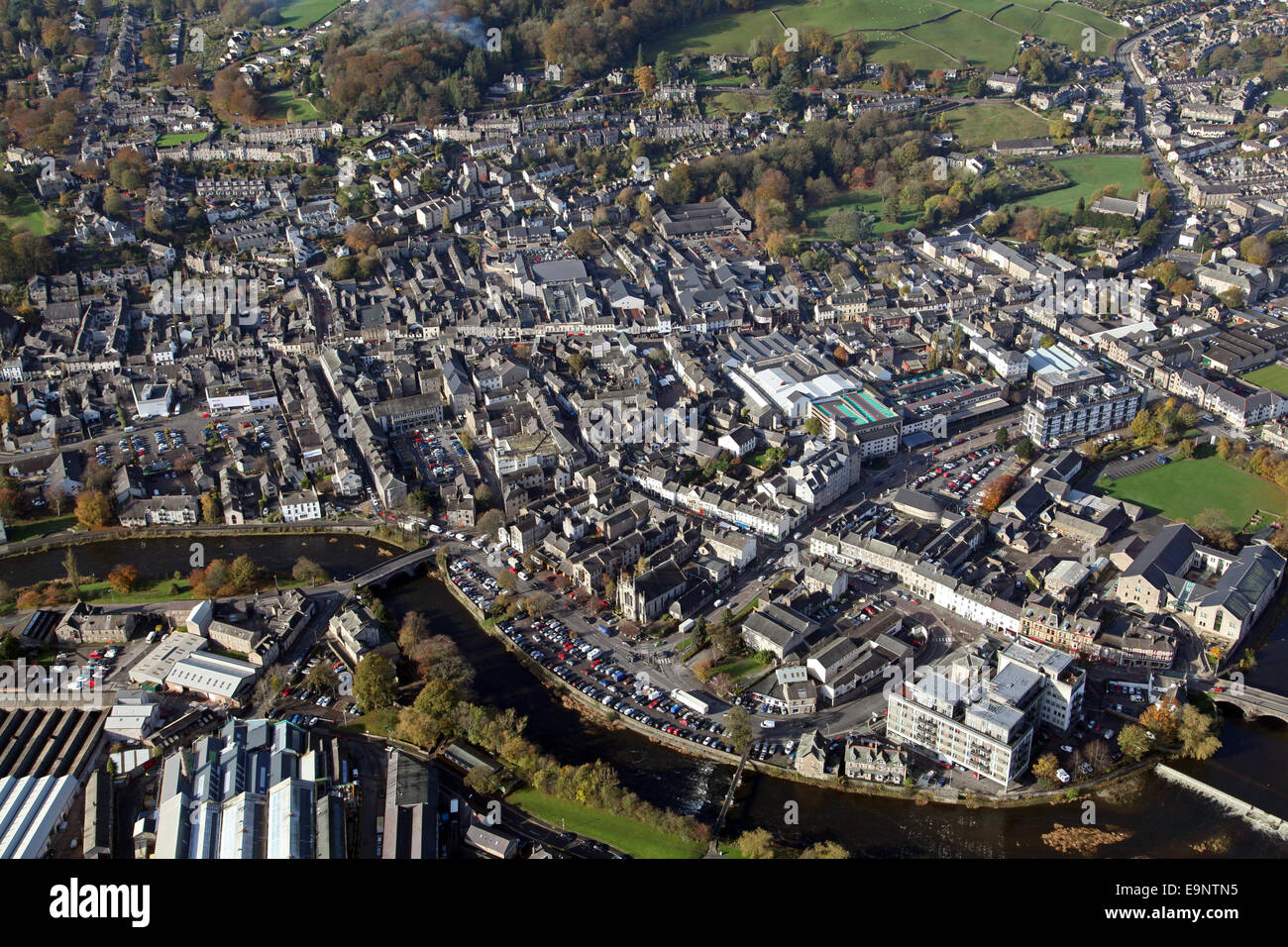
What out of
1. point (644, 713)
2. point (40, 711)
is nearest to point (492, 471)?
point (644, 713)

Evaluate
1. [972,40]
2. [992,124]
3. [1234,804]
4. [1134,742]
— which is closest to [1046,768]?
[1134,742]

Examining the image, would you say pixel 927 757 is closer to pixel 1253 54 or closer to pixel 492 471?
pixel 492 471

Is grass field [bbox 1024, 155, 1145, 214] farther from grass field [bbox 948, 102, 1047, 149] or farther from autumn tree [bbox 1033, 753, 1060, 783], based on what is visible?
autumn tree [bbox 1033, 753, 1060, 783]

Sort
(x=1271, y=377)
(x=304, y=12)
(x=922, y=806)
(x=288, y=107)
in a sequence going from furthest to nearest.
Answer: (x=304, y=12), (x=288, y=107), (x=1271, y=377), (x=922, y=806)

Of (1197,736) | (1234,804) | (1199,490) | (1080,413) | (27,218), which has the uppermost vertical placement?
(27,218)

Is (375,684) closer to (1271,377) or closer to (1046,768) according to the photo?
(1046,768)

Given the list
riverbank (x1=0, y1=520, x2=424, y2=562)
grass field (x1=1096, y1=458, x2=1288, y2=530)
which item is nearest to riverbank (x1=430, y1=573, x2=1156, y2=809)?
riverbank (x1=0, y1=520, x2=424, y2=562)
